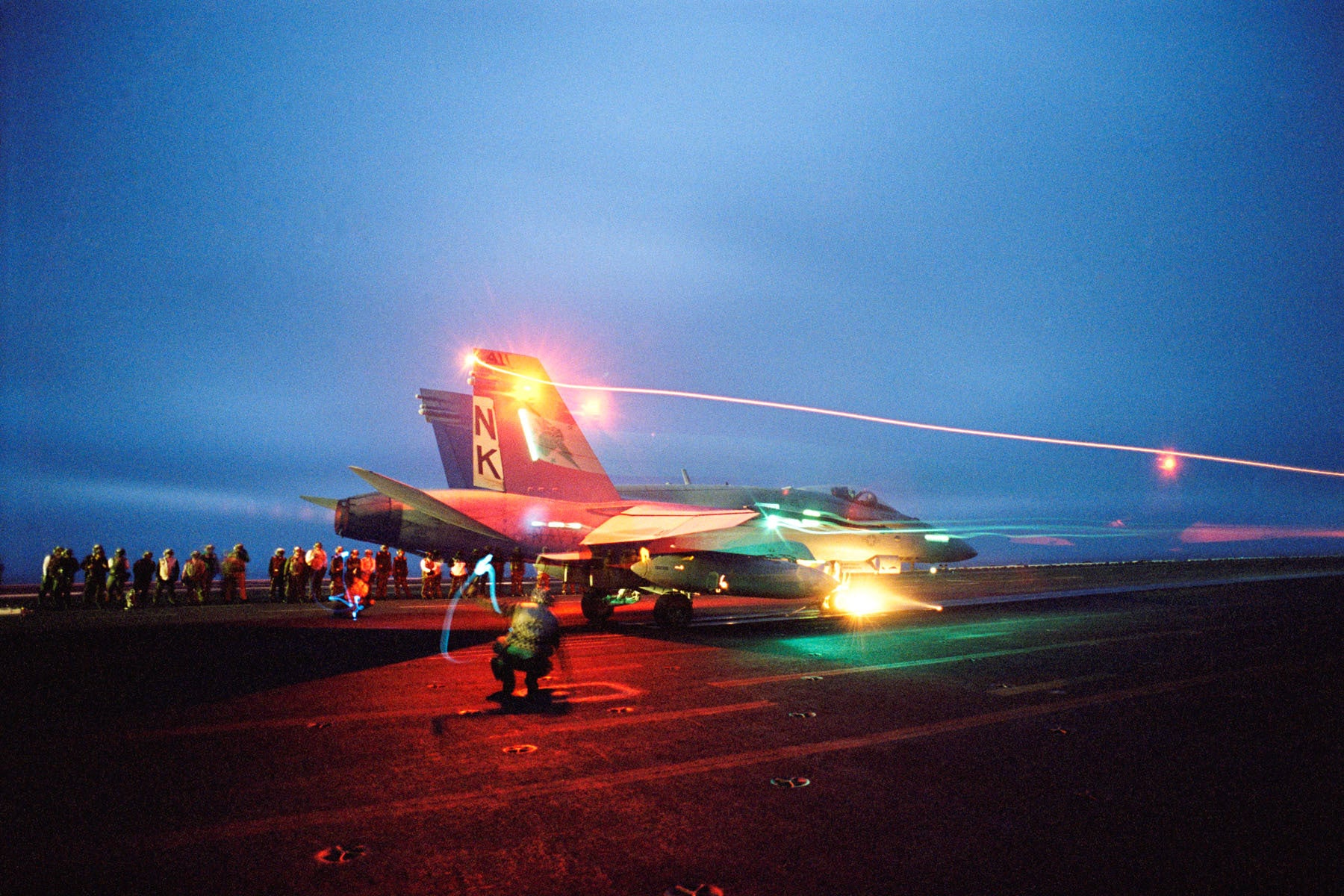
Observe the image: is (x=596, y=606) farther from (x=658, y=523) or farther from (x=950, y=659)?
(x=950, y=659)

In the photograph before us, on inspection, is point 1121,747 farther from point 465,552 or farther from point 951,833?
point 465,552

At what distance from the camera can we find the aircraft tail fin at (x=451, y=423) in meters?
16.2

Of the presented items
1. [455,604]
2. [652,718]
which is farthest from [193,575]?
[652,718]

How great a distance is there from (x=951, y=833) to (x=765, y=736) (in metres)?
2.23

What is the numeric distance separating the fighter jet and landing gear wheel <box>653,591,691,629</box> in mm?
25

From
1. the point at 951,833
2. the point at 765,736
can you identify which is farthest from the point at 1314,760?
the point at 765,736

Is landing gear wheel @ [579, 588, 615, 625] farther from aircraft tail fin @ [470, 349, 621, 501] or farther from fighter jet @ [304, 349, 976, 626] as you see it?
aircraft tail fin @ [470, 349, 621, 501]

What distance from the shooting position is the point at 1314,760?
576 cm

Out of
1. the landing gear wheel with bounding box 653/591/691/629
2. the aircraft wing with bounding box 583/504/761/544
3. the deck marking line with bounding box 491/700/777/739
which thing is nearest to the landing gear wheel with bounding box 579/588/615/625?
the landing gear wheel with bounding box 653/591/691/629

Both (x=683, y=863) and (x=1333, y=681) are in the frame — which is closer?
(x=683, y=863)

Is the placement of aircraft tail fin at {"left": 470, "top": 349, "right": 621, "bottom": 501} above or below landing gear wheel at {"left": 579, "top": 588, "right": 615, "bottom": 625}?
above

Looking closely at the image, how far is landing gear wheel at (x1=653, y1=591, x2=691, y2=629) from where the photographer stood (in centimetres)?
1536

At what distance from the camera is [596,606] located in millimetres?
15586

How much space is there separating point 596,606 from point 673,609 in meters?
1.72
